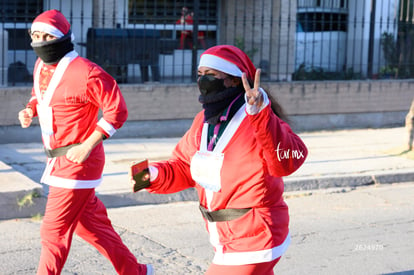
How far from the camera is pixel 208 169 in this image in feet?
11.6

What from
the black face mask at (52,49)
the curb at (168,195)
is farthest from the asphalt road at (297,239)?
the black face mask at (52,49)

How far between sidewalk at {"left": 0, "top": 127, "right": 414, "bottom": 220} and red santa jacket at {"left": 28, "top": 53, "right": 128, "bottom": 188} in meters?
2.70

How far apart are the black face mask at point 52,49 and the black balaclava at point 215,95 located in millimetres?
1589

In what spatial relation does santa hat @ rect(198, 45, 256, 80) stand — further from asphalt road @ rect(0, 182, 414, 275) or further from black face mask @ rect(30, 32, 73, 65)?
asphalt road @ rect(0, 182, 414, 275)

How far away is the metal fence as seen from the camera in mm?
11719

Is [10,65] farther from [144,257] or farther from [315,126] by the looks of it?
[144,257]

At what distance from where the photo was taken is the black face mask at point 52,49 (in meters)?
4.80

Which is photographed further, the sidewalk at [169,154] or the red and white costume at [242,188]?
the sidewalk at [169,154]

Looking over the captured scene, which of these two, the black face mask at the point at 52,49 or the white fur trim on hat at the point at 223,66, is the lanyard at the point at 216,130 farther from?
the black face mask at the point at 52,49

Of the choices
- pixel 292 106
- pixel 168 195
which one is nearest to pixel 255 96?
pixel 168 195

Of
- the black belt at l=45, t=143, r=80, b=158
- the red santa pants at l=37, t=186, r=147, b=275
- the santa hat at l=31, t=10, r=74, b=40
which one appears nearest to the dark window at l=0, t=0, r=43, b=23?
the santa hat at l=31, t=10, r=74, b=40

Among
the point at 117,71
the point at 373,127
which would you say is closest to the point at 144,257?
the point at 117,71

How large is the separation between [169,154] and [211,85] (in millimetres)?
6634

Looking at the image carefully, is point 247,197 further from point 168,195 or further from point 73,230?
point 168,195
